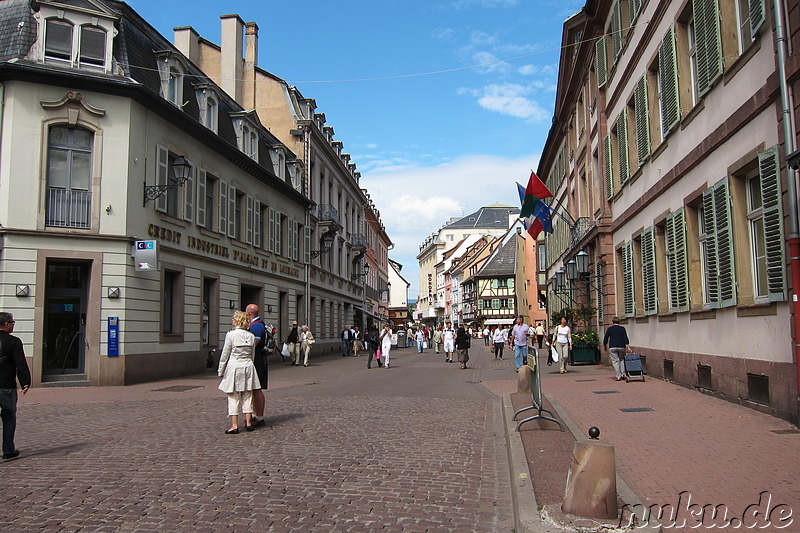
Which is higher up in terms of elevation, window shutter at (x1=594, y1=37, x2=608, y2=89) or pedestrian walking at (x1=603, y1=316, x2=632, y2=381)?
window shutter at (x1=594, y1=37, x2=608, y2=89)

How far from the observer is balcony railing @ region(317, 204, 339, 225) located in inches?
1543

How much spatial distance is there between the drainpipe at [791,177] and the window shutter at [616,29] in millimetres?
10800

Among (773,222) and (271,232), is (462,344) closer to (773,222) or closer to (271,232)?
(271,232)

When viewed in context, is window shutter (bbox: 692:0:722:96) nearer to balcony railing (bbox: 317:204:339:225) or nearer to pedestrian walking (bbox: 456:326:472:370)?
pedestrian walking (bbox: 456:326:472:370)

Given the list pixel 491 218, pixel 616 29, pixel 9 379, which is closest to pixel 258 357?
pixel 9 379

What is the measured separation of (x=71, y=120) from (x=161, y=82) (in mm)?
3735

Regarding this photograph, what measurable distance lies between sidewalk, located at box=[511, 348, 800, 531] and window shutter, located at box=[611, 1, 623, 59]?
35.6 feet

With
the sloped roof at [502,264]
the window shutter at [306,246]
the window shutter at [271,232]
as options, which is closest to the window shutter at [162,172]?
the window shutter at [271,232]

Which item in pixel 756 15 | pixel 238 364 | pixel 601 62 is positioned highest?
pixel 601 62

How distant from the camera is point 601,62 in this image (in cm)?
2198

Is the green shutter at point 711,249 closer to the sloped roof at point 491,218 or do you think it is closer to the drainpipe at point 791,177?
the drainpipe at point 791,177

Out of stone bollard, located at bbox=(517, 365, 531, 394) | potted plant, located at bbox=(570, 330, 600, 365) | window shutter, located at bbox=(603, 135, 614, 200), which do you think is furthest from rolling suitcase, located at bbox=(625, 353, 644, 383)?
potted plant, located at bbox=(570, 330, 600, 365)

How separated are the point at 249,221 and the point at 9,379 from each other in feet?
65.8

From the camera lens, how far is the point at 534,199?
86.3 ft
